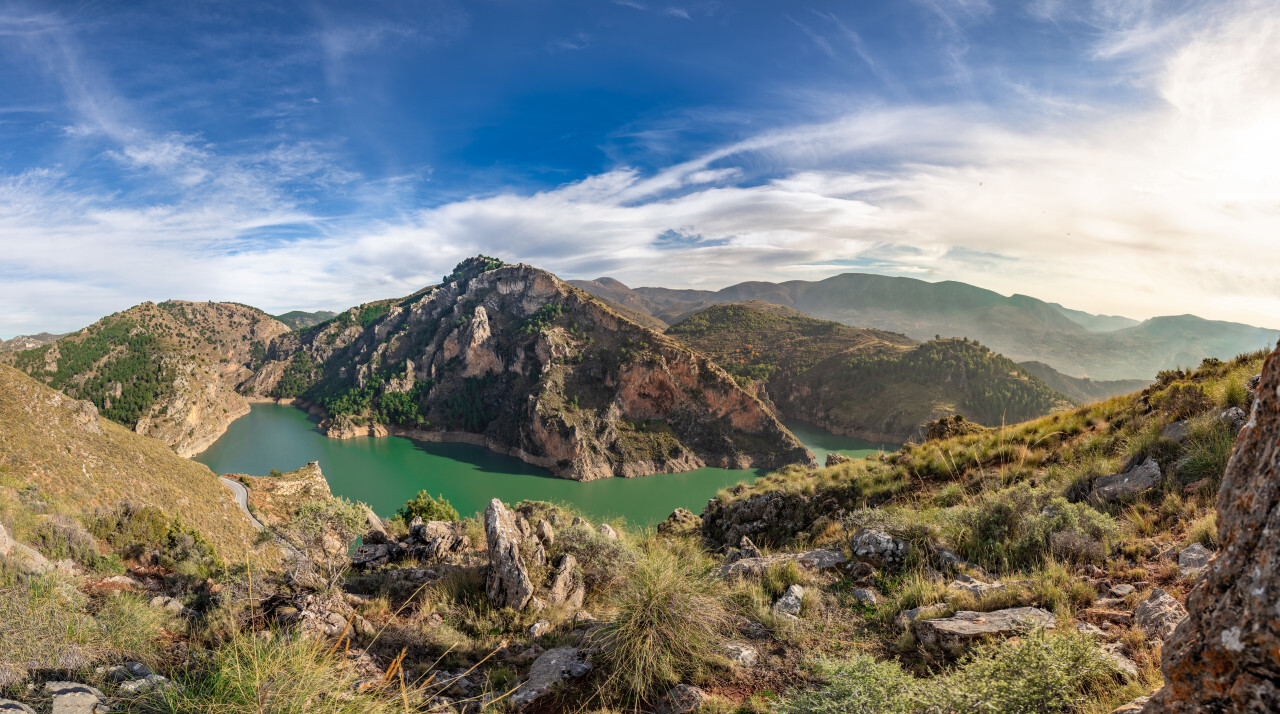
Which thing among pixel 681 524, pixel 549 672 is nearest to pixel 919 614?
pixel 549 672

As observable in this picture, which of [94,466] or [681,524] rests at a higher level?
[94,466]

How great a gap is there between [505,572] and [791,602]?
4791 millimetres

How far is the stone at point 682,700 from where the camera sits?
3.71 m

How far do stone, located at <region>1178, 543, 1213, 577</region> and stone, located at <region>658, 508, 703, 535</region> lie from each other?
11.9 meters

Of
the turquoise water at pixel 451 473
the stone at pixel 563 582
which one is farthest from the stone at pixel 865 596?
the turquoise water at pixel 451 473

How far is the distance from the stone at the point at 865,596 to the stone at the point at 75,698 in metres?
6.31

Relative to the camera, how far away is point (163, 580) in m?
8.17

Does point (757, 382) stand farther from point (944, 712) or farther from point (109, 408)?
point (109, 408)

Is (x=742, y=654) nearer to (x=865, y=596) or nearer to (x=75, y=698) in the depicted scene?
(x=865, y=596)

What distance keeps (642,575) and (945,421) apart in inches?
718

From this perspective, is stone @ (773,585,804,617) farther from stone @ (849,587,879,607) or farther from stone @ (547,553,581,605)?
stone @ (547,553,581,605)

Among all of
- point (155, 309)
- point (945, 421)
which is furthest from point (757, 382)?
point (155, 309)

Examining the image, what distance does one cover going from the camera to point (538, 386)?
261 ft

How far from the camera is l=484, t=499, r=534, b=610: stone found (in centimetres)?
752
